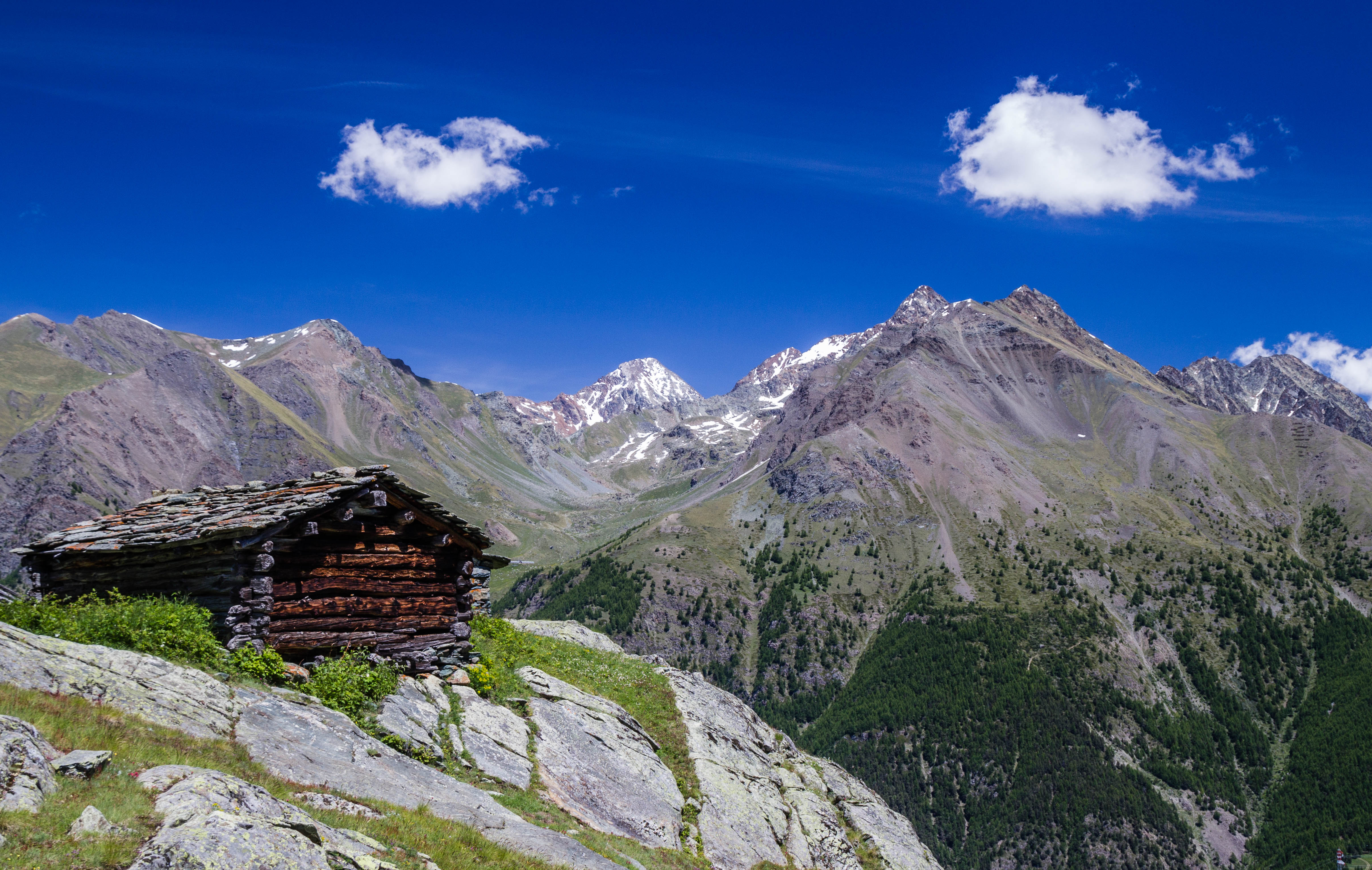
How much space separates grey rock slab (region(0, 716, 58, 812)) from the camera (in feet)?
33.9

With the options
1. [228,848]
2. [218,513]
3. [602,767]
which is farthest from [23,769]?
[602,767]

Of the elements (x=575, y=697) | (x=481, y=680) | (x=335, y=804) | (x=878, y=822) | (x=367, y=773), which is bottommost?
(x=878, y=822)

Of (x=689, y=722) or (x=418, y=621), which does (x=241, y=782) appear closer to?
(x=418, y=621)

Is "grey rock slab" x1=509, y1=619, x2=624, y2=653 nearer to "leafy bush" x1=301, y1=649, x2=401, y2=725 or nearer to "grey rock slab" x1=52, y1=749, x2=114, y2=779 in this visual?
"leafy bush" x1=301, y1=649, x2=401, y2=725

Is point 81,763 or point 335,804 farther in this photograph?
point 335,804

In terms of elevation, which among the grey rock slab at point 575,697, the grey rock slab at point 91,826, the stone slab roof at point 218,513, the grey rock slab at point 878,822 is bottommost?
the grey rock slab at point 878,822

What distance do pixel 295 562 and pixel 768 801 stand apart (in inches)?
772

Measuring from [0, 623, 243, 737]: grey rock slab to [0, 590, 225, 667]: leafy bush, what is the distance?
4.74 ft

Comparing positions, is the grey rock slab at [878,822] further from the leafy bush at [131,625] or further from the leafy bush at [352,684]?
the leafy bush at [131,625]

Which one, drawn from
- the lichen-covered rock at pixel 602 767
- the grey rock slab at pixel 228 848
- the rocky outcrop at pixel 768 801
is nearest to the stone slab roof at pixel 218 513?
the lichen-covered rock at pixel 602 767

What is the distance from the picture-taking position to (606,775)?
82.6ft

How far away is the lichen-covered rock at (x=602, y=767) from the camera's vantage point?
23.3m

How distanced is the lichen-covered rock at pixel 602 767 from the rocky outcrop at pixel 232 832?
11.0m

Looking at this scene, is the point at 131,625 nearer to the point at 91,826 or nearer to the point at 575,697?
the point at 91,826
